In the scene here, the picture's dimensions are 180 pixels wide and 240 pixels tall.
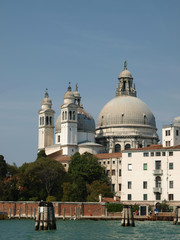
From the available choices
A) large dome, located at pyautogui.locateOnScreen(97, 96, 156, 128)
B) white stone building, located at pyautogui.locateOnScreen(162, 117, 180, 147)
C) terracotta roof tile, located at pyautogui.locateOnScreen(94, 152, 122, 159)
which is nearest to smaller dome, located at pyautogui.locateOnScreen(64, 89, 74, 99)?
large dome, located at pyautogui.locateOnScreen(97, 96, 156, 128)

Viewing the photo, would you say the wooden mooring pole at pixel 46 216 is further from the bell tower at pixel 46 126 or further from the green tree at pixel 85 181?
the bell tower at pixel 46 126

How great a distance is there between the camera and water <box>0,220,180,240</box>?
163ft

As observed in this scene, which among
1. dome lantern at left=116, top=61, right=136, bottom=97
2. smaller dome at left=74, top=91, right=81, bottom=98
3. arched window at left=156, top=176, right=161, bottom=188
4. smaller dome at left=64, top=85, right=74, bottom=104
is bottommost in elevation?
arched window at left=156, top=176, right=161, bottom=188

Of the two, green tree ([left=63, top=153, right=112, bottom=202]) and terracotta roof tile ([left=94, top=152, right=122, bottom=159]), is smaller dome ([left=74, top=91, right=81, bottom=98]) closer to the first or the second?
terracotta roof tile ([left=94, top=152, right=122, bottom=159])

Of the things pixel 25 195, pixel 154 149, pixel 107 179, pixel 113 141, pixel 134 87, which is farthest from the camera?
pixel 134 87

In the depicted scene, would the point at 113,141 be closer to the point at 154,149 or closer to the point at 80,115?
the point at 80,115

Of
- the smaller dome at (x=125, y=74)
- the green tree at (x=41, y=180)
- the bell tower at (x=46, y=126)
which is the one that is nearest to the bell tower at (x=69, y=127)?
the bell tower at (x=46, y=126)

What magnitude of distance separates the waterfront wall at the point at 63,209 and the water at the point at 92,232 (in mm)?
9972

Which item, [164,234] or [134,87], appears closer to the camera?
[164,234]

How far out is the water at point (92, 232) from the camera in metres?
49.7

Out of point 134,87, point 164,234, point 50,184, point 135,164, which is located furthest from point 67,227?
point 134,87

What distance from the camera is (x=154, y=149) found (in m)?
79.1

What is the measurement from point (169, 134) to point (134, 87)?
133ft

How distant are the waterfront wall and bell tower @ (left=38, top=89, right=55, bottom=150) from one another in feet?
132
